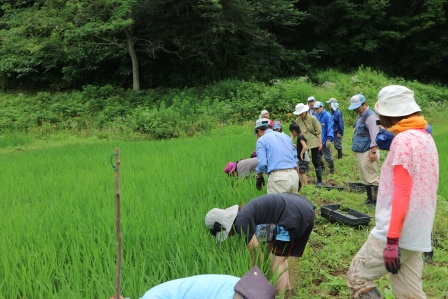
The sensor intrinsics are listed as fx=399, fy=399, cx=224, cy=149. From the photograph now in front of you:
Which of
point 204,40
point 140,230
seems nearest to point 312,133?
point 140,230

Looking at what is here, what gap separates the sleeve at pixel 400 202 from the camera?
1915 millimetres

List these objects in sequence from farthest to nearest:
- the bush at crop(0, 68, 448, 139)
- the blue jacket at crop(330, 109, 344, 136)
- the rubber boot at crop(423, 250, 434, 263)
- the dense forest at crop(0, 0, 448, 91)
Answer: the dense forest at crop(0, 0, 448, 91), the bush at crop(0, 68, 448, 139), the blue jacket at crop(330, 109, 344, 136), the rubber boot at crop(423, 250, 434, 263)

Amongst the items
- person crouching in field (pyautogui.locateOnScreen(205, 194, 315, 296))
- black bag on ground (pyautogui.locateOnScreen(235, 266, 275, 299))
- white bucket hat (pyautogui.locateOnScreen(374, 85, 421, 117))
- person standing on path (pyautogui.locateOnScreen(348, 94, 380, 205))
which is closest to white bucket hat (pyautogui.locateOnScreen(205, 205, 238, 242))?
person crouching in field (pyautogui.locateOnScreen(205, 194, 315, 296))

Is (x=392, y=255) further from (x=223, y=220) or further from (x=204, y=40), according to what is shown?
(x=204, y=40)

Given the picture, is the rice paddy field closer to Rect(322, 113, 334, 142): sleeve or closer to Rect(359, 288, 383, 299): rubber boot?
Rect(359, 288, 383, 299): rubber boot

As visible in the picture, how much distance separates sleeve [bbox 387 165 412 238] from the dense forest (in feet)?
40.0

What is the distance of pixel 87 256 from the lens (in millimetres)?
2555

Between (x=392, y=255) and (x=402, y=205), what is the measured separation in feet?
0.80

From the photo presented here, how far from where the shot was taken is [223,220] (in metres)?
2.73

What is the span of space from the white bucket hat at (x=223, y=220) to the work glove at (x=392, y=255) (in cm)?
105

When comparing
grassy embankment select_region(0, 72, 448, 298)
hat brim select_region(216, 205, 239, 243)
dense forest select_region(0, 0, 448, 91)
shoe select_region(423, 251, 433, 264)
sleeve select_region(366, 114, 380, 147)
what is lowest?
shoe select_region(423, 251, 433, 264)

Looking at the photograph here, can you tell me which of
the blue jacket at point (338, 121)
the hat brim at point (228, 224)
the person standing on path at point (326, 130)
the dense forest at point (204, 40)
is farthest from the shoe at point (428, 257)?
the dense forest at point (204, 40)

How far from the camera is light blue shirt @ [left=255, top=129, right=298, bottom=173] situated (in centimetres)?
392

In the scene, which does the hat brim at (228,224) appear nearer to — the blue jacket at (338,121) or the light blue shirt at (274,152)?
the light blue shirt at (274,152)
